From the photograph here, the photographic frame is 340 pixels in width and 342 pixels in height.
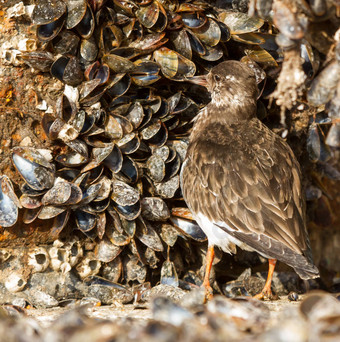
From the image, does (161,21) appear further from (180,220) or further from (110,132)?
(180,220)

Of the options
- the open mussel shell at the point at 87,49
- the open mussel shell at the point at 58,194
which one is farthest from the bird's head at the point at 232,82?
the open mussel shell at the point at 58,194

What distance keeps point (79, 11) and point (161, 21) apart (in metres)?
0.45

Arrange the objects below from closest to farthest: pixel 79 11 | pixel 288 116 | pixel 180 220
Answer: pixel 79 11, pixel 180 220, pixel 288 116

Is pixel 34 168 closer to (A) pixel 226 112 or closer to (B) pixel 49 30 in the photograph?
(B) pixel 49 30

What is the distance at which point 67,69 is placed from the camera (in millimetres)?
2883

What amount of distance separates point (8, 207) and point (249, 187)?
126 centimetres

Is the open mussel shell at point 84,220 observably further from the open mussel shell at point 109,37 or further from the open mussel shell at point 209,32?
the open mussel shell at point 209,32

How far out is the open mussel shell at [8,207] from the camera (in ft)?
9.27

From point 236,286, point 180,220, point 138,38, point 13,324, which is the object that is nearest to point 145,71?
point 138,38

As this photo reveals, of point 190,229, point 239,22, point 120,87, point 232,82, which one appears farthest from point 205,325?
point 239,22

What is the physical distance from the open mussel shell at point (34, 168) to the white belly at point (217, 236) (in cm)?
84

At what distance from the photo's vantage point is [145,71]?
3.01 metres

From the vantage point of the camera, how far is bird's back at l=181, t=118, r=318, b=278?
282cm

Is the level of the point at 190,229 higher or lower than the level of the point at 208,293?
higher
